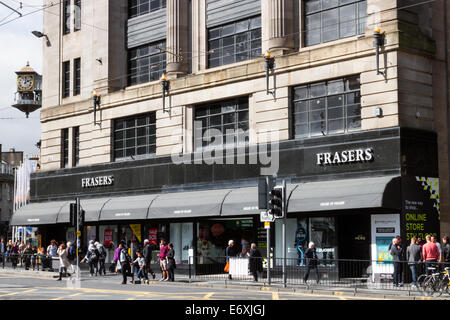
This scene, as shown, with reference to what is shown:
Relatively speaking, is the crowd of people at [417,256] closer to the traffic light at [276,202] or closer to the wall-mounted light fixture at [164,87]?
the traffic light at [276,202]

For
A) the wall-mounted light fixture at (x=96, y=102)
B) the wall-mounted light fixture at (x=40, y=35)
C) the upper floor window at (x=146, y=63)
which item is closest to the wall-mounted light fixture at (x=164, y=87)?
the upper floor window at (x=146, y=63)

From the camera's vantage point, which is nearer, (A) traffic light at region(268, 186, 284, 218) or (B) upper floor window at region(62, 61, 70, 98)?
(A) traffic light at region(268, 186, 284, 218)

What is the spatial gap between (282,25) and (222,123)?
556 centimetres

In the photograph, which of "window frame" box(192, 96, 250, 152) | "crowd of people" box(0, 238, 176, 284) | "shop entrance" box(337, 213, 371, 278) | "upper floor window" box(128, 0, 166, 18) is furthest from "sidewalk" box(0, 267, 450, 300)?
"upper floor window" box(128, 0, 166, 18)

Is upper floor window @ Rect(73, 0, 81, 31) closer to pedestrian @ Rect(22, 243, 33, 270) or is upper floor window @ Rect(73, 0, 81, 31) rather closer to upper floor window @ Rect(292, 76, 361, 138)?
pedestrian @ Rect(22, 243, 33, 270)

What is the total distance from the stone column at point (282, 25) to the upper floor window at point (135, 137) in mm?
8794

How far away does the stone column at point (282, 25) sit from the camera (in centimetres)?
3194

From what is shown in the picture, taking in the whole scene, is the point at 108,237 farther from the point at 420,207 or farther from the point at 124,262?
the point at 420,207

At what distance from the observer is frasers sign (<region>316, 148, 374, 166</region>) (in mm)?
28291

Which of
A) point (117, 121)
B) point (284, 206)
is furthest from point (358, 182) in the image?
point (117, 121)

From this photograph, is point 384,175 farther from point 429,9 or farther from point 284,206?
point 429,9

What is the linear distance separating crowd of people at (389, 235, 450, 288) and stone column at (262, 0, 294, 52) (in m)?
10.3

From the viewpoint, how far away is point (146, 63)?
39.0m

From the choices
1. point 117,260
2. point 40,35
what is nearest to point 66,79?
point 40,35
